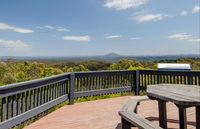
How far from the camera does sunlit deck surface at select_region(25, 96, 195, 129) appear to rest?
126 inches

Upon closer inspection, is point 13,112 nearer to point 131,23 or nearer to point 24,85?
point 24,85

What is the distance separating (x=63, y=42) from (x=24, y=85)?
42.7 meters

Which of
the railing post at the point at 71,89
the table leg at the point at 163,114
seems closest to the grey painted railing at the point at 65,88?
the railing post at the point at 71,89

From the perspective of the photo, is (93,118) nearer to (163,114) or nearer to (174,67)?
(163,114)

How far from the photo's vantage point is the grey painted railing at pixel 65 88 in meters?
3.01

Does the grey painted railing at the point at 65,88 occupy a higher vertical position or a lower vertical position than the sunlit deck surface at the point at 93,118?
higher

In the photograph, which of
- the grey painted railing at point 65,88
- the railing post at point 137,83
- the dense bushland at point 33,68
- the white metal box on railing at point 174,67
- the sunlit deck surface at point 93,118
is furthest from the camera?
the dense bushland at point 33,68

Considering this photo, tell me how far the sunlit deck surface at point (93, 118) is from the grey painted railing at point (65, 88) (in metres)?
0.37

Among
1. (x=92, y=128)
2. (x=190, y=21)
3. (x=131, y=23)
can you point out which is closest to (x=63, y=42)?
(x=131, y=23)

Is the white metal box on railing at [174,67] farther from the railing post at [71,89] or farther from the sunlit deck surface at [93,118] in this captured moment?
the railing post at [71,89]

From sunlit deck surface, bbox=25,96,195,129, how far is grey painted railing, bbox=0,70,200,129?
37 centimetres

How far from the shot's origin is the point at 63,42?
146ft

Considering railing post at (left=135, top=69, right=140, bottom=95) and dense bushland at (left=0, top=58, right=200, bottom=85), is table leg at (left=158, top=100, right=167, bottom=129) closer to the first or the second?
railing post at (left=135, top=69, right=140, bottom=95)

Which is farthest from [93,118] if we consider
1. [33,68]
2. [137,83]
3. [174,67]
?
[33,68]
